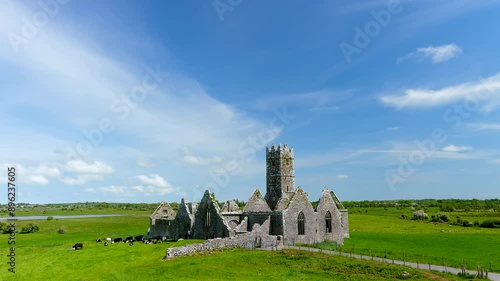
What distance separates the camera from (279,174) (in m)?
50.4

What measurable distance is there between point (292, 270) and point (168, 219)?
2561cm

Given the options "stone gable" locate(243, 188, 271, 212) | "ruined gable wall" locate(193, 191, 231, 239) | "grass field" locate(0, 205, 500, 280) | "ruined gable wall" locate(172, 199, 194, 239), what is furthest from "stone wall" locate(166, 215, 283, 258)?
"ruined gable wall" locate(172, 199, 194, 239)

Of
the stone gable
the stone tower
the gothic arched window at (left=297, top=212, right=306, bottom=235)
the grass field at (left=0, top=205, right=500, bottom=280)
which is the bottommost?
the grass field at (left=0, top=205, right=500, bottom=280)

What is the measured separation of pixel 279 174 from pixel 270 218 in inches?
312

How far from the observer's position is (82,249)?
40.8 m

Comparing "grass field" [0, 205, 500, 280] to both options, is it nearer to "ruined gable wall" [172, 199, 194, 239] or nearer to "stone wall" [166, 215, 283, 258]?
"stone wall" [166, 215, 283, 258]

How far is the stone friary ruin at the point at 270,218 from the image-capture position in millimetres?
42719

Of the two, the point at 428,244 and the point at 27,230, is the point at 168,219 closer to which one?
the point at 428,244

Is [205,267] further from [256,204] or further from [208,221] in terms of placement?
[256,204]

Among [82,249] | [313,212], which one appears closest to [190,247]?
[82,249]

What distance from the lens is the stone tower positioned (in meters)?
50.4

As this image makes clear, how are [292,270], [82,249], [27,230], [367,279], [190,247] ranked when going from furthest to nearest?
[27,230]
[82,249]
[190,247]
[292,270]
[367,279]

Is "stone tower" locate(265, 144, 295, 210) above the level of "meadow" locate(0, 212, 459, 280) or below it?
above

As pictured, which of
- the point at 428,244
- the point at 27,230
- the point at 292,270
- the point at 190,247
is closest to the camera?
the point at 292,270
